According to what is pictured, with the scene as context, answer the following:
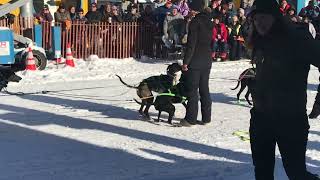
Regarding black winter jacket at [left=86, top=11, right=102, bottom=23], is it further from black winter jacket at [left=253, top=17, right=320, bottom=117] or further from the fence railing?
black winter jacket at [left=253, top=17, right=320, bottom=117]

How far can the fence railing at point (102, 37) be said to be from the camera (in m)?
15.7

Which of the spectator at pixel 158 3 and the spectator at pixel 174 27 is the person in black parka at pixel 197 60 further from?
the spectator at pixel 158 3

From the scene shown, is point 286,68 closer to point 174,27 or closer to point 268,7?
point 268,7

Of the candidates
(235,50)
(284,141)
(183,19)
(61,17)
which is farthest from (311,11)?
(284,141)

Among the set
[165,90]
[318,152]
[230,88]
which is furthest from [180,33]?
[318,152]

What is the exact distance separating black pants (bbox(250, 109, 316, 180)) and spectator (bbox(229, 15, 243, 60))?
38.1 ft

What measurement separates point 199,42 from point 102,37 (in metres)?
9.13

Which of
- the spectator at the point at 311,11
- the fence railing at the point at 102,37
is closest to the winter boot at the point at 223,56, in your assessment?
the fence railing at the point at 102,37

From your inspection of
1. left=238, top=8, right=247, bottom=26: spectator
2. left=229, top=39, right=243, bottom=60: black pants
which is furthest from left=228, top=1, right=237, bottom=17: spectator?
left=229, top=39, right=243, bottom=60: black pants

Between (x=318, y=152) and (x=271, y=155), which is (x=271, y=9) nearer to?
(x=271, y=155)

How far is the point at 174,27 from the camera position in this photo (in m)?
15.9

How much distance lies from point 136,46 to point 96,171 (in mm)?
11254

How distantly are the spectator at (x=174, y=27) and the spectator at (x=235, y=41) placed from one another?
57.9 inches

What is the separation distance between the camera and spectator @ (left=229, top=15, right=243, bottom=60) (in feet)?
50.5
